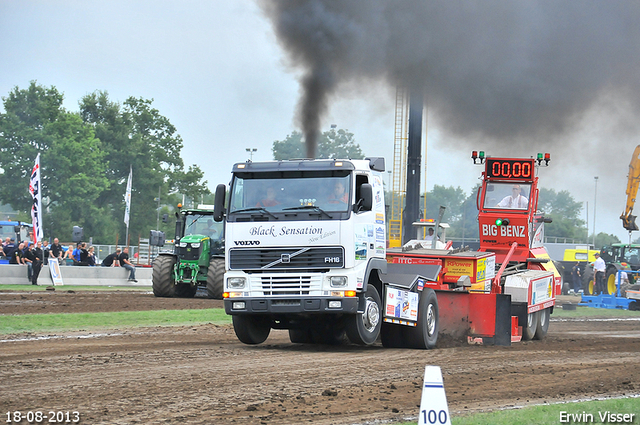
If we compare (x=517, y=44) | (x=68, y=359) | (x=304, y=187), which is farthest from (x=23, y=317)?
(x=517, y=44)

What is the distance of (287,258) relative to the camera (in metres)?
11.1

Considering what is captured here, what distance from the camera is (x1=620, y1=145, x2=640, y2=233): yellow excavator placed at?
109ft

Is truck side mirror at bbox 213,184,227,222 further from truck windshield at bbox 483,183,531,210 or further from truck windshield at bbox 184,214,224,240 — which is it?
truck windshield at bbox 184,214,224,240

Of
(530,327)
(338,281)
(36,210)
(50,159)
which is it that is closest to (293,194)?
(338,281)

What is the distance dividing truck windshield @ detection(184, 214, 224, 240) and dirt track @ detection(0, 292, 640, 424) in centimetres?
1030

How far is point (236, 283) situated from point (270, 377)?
2849mm

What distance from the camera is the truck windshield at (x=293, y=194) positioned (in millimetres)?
11273

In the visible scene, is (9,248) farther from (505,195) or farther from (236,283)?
(236,283)

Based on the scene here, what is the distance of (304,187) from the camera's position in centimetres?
1138

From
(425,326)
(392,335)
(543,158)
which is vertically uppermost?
(543,158)

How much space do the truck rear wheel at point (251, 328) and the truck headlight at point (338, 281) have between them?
197 centimetres

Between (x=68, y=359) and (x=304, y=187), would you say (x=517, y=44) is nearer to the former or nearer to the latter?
(x=304, y=187)

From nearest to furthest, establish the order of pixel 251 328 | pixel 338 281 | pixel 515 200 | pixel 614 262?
pixel 338 281 < pixel 251 328 < pixel 515 200 < pixel 614 262

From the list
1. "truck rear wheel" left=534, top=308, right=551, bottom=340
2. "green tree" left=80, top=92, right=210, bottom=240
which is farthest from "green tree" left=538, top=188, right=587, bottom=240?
"truck rear wheel" left=534, top=308, right=551, bottom=340
